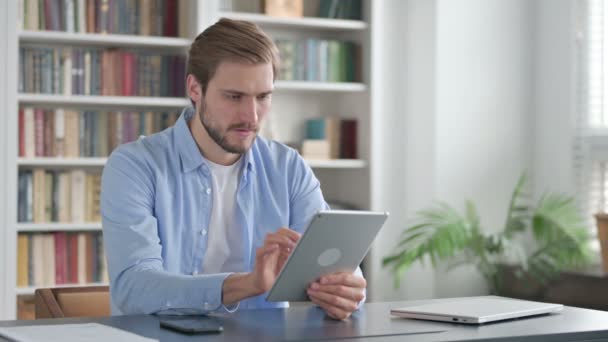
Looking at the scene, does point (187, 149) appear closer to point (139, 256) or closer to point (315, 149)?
point (139, 256)

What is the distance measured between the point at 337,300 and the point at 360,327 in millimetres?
108

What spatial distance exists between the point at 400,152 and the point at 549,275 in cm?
93

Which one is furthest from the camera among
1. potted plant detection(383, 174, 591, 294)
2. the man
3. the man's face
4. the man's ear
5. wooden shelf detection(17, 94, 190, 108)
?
potted plant detection(383, 174, 591, 294)

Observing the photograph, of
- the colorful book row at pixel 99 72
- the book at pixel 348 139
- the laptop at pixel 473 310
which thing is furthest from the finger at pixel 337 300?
the book at pixel 348 139

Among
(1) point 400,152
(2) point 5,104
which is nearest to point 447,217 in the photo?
(1) point 400,152

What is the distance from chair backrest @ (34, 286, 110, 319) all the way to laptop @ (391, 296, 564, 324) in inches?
38.1

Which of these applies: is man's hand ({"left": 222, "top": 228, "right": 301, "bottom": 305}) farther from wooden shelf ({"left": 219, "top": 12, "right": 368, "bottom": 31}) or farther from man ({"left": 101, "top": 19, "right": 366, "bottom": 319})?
wooden shelf ({"left": 219, "top": 12, "right": 368, "bottom": 31})

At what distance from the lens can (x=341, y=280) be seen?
2.02 metres

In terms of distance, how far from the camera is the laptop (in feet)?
6.30

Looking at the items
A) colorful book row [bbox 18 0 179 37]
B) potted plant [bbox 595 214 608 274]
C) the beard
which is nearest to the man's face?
the beard

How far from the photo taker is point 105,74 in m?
4.42

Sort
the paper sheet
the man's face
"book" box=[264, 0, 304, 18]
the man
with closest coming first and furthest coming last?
the paper sheet
the man
the man's face
"book" box=[264, 0, 304, 18]

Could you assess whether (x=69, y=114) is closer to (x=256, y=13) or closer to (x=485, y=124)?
(x=256, y=13)

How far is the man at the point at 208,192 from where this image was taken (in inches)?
82.6
